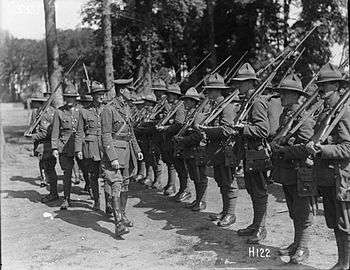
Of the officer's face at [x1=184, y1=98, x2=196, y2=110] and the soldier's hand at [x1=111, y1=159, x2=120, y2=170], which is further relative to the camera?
the officer's face at [x1=184, y1=98, x2=196, y2=110]

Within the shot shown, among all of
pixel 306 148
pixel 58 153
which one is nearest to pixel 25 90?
pixel 58 153

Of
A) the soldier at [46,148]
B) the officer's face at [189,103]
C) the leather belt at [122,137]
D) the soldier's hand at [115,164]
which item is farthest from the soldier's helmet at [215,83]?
the soldier at [46,148]

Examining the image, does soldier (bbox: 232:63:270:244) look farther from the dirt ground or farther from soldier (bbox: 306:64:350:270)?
soldier (bbox: 306:64:350:270)

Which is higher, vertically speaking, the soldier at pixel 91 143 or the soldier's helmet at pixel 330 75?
the soldier's helmet at pixel 330 75

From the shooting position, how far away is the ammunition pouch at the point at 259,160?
21.1 feet

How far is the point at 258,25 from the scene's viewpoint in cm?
2673

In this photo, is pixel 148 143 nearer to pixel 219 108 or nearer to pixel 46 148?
pixel 46 148

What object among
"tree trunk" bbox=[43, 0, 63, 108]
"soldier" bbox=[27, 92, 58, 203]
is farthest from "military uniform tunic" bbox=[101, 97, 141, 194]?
"tree trunk" bbox=[43, 0, 63, 108]

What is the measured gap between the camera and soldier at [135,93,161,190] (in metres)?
11.0

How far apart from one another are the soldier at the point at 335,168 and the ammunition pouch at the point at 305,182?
0.50 ft

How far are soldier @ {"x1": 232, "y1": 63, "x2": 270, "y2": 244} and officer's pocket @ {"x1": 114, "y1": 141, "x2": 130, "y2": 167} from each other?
1.89 metres

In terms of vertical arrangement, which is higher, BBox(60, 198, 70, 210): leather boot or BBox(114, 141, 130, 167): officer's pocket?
BBox(114, 141, 130, 167): officer's pocket

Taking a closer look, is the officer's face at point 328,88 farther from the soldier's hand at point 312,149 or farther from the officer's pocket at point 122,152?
the officer's pocket at point 122,152

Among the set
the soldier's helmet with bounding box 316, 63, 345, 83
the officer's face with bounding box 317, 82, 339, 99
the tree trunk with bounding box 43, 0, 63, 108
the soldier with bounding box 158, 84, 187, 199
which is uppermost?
the tree trunk with bounding box 43, 0, 63, 108
